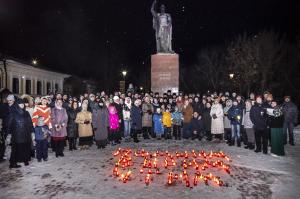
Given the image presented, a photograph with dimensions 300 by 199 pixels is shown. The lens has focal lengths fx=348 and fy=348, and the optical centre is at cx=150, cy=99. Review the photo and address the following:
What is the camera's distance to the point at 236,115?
518 inches

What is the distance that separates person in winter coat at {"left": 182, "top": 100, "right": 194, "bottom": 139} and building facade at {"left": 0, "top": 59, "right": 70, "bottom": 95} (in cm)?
2349

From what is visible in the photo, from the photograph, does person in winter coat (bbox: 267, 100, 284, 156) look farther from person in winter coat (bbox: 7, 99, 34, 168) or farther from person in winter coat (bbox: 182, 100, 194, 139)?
person in winter coat (bbox: 7, 99, 34, 168)

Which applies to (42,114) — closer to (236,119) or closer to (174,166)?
(174,166)

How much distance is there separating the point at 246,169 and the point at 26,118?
6249 millimetres

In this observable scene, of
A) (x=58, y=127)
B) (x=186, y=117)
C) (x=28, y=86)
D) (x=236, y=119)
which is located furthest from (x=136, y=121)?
(x=28, y=86)

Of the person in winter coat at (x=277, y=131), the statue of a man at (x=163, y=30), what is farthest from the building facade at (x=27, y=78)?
the person in winter coat at (x=277, y=131)

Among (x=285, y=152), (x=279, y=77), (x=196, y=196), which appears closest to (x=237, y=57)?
(x=279, y=77)

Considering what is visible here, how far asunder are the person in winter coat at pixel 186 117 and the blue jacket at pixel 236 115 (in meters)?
2.36

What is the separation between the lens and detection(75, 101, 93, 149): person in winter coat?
12.5m

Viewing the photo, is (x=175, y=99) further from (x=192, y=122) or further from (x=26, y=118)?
(x=26, y=118)

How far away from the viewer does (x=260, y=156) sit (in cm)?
1113

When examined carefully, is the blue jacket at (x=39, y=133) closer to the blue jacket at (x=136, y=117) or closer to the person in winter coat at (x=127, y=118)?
the person in winter coat at (x=127, y=118)

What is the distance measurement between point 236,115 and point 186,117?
9.01ft

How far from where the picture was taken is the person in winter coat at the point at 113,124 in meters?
13.8
